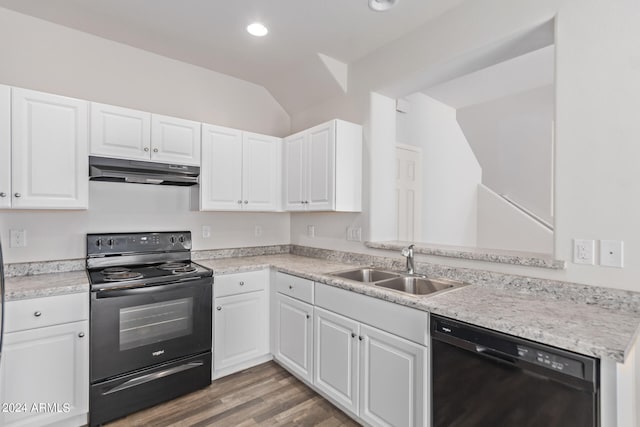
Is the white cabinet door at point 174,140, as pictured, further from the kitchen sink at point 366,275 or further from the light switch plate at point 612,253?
the light switch plate at point 612,253

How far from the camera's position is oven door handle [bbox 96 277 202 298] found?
2033 mm

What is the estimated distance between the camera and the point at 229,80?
3311 mm

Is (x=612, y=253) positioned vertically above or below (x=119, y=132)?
below

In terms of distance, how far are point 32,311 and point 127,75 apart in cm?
194

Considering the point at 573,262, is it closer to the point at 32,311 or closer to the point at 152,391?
the point at 152,391

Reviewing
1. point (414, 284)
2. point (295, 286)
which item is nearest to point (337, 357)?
point (295, 286)

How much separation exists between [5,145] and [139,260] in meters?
1.15

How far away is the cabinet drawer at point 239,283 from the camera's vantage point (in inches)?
101

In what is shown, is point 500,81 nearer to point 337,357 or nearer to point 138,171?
point 337,357

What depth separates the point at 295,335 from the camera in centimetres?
254

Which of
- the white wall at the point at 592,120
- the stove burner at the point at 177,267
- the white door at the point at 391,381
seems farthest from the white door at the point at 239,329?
the white wall at the point at 592,120

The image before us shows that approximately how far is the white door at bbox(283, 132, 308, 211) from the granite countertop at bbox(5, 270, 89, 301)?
5.61ft

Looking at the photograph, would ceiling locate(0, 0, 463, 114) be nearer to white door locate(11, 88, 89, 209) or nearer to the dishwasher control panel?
white door locate(11, 88, 89, 209)

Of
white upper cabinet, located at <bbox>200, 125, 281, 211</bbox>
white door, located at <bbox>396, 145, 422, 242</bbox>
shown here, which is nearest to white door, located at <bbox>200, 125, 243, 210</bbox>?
white upper cabinet, located at <bbox>200, 125, 281, 211</bbox>
